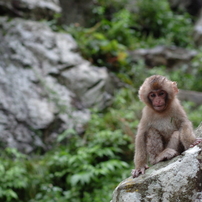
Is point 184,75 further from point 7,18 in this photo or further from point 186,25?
point 7,18

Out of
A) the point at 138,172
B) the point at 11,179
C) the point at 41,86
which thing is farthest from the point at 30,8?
the point at 138,172

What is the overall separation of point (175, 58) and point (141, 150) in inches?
345

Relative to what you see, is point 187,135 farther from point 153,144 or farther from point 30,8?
point 30,8

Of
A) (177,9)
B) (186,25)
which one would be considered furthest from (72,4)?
(177,9)

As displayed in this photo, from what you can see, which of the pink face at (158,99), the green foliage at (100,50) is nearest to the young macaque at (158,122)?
the pink face at (158,99)

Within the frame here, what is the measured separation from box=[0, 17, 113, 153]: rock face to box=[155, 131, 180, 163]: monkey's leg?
160 inches

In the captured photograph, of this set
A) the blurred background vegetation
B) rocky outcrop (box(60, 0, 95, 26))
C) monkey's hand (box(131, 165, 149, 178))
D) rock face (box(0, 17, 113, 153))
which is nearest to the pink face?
monkey's hand (box(131, 165, 149, 178))

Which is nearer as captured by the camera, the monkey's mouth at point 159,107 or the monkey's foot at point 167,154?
the monkey's foot at point 167,154

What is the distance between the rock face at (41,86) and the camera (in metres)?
7.20

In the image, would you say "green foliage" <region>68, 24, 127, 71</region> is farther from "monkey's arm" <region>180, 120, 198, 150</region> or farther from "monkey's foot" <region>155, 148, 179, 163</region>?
"monkey's foot" <region>155, 148, 179, 163</region>

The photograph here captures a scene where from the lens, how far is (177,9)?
16.7 meters

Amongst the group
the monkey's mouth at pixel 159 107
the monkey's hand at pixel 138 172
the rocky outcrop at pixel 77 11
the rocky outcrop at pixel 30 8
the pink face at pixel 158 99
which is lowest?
the monkey's hand at pixel 138 172

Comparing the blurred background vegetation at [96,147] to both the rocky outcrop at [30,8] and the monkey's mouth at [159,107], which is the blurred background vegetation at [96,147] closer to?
the rocky outcrop at [30,8]

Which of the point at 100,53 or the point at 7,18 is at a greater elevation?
the point at 7,18
